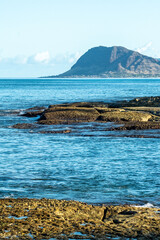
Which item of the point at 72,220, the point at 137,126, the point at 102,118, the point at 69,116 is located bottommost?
the point at 137,126

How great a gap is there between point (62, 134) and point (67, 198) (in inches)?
800

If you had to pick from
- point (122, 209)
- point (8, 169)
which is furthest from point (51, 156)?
point (122, 209)

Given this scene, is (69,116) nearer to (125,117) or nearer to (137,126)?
(125,117)

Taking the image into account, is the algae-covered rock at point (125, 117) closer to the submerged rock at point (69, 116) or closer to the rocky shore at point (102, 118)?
the rocky shore at point (102, 118)

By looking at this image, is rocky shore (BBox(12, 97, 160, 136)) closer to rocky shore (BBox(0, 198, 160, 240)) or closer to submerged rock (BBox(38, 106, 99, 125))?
submerged rock (BBox(38, 106, 99, 125))

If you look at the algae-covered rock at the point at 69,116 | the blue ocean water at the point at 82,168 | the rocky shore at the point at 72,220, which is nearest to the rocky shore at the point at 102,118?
the algae-covered rock at the point at 69,116

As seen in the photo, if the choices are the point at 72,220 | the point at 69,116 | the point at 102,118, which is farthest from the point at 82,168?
the point at 69,116

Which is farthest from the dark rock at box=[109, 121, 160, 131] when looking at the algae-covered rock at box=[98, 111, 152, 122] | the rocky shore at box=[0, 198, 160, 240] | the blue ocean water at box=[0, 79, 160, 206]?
the rocky shore at box=[0, 198, 160, 240]

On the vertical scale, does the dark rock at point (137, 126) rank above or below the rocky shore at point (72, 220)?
below

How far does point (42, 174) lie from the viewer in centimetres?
2131

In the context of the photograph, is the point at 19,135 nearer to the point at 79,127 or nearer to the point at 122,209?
the point at 79,127

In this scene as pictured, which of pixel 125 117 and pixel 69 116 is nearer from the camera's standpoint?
pixel 125 117

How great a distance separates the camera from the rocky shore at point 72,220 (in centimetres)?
1235

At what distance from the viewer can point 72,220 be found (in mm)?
13547
